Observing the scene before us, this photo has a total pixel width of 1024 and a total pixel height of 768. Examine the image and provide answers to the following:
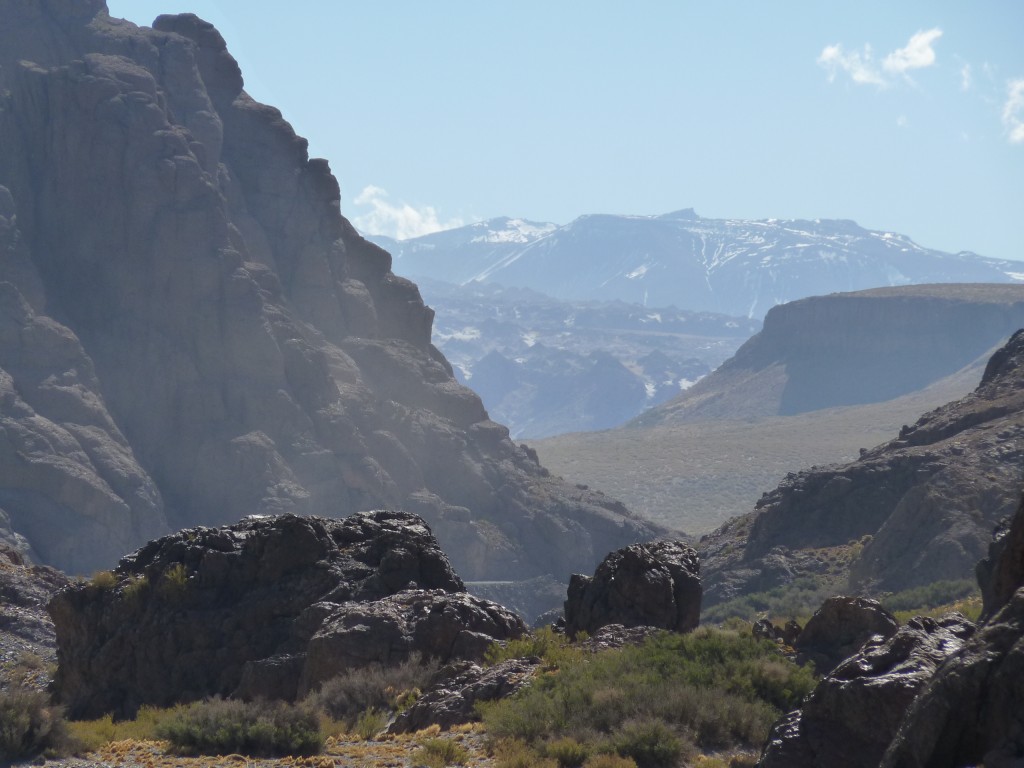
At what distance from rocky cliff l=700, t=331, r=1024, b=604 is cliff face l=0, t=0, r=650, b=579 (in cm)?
3494

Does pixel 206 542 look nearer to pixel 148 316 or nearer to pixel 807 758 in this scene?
pixel 807 758

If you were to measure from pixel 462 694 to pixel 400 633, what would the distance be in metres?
3.63

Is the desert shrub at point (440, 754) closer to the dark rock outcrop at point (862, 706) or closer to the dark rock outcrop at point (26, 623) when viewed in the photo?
the dark rock outcrop at point (862, 706)

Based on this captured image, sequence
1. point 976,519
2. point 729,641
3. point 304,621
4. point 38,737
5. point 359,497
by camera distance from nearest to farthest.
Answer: point 38,737 < point 729,641 < point 304,621 < point 976,519 < point 359,497

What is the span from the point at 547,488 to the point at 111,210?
42.5m

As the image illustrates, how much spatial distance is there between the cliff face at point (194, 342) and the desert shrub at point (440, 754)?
78081 millimetres

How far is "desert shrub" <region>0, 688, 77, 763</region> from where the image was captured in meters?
17.8

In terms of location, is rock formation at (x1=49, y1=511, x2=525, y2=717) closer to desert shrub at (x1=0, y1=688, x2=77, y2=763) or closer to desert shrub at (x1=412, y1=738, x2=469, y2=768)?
desert shrub at (x1=0, y1=688, x2=77, y2=763)

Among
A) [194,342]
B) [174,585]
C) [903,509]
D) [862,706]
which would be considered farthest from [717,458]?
[862,706]

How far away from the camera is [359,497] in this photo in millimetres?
107688

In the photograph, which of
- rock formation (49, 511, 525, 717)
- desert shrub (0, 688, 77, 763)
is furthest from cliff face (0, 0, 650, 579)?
desert shrub (0, 688, 77, 763)

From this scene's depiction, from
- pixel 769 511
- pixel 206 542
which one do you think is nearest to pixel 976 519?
pixel 769 511

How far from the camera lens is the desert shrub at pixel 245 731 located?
1816cm

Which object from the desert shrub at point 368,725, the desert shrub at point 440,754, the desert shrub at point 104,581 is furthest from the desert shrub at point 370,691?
the desert shrub at point 104,581
